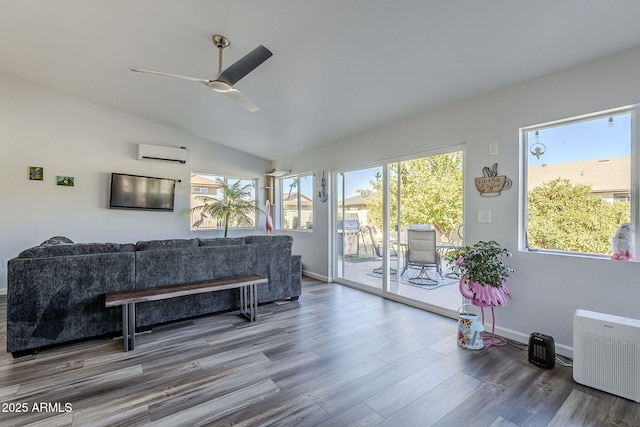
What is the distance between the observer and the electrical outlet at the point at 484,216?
10.2 feet

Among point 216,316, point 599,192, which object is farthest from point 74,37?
point 599,192

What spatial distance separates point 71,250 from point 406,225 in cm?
385

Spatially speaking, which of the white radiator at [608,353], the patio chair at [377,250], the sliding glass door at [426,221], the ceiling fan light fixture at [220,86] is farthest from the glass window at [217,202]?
the white radiator at [608,353]

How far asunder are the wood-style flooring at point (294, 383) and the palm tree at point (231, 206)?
3373mm

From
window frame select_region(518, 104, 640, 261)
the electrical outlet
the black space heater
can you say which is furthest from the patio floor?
window frame select_region(518, 104, 640, 261)

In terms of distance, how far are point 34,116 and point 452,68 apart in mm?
6143

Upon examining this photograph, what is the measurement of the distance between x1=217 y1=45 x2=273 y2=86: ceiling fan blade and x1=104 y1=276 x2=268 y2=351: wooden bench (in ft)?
6.67

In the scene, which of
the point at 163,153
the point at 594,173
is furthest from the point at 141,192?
the point at 594,173

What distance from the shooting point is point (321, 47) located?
2775 mm

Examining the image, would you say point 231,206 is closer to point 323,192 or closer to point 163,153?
point 163,153

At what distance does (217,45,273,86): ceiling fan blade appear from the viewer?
244cm

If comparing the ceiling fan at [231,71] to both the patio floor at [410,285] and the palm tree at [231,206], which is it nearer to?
the patio floor at [410,285]

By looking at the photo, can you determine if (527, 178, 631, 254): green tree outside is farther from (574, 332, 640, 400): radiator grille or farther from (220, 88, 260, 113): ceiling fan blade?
(220, 88, 260, 113): ceiling fan blade

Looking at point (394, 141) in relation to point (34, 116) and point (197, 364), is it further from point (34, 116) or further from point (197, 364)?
point (34, 116)
